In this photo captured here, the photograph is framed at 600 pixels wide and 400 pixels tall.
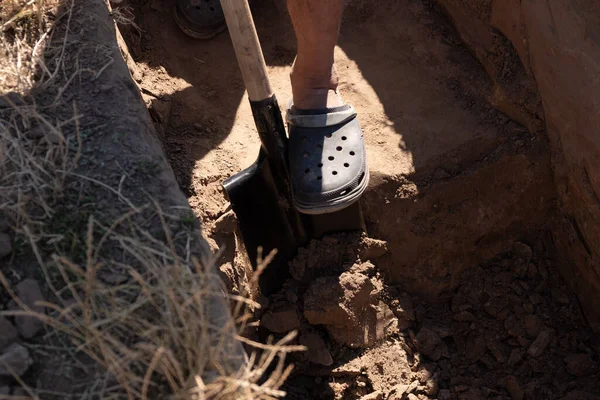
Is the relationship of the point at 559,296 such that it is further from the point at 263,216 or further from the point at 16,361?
the point at 16,361

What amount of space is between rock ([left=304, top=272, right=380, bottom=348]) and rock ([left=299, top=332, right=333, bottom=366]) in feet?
0.17

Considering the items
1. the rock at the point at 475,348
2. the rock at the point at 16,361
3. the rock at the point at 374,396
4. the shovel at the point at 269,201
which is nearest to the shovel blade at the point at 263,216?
the shovel at the point at 269,201

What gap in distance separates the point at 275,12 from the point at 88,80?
1.29 meters

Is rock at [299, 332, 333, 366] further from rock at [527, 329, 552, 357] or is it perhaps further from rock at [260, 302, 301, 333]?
rock at [527, 329, 552, 357]

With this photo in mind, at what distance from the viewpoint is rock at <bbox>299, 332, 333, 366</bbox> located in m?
2.57

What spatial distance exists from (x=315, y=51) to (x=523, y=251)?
114cm

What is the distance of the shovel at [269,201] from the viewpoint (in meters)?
2.46

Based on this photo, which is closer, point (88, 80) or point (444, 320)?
point (88, 80)

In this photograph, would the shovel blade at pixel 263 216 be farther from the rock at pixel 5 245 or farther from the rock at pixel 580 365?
the rock at pixel 580 365

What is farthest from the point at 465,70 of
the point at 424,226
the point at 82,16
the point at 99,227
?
the point at 99,227

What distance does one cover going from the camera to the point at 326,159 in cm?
255

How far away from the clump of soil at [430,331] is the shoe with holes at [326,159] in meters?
0.22

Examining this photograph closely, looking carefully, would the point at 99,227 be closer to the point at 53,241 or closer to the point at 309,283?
the point at 53,241

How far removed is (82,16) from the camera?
8.06 ft
